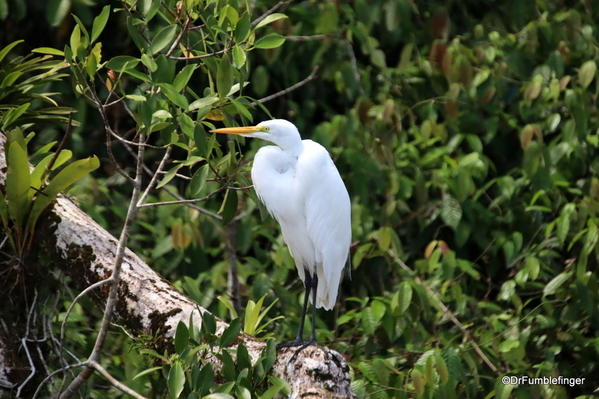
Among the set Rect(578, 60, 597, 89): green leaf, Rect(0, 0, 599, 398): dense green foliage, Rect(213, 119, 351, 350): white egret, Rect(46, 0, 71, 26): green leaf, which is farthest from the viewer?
Rect(578, 60, 597, 89): green leaf

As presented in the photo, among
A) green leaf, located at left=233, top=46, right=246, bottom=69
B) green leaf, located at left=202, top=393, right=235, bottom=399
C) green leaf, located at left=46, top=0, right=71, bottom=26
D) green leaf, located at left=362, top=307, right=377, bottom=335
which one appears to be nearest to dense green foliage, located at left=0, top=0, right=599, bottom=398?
green leaf, located at left=362, top=307, right=377, bottom=335

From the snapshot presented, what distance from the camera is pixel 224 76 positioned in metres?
1.69

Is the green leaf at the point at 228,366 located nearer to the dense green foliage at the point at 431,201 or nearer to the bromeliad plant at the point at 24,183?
the dense green foliage at the point at 431,201

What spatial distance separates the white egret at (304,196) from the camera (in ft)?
6.88

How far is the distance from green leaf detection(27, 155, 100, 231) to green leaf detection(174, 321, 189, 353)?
24.2 inches

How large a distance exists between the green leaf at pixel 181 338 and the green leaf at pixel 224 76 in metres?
0.60

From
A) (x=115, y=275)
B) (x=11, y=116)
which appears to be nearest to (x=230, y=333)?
(x=115, y=275)

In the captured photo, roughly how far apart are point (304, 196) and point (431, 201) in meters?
1.22

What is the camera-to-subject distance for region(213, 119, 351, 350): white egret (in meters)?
2.10

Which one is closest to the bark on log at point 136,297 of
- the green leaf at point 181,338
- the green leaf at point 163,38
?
the green leaf at point 181,338

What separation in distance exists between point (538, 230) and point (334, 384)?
1664mm

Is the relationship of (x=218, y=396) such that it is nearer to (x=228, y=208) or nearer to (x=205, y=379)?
(x=205, y=379)

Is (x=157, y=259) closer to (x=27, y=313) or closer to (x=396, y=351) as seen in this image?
(x=27, y=313)

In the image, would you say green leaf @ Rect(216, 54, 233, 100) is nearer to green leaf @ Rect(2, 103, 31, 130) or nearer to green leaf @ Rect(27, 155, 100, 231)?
green leaf @ Rect(27, 155, 100, 231)
